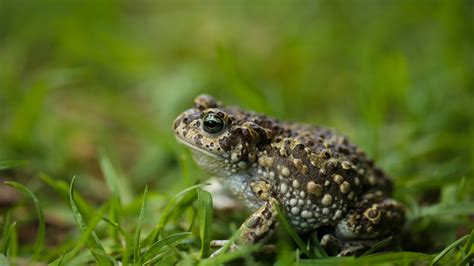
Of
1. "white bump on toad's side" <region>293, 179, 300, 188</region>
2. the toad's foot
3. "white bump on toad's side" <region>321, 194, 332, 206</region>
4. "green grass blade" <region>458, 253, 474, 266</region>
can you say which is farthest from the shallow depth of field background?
"white bump on toad's side" <region>321, 194, 332, 206</region>

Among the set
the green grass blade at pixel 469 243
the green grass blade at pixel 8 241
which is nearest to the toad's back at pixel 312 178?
the green grass blade at pixel 469 243

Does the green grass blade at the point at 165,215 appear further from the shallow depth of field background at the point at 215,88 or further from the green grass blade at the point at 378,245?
the green grass blade at the point at 378,245

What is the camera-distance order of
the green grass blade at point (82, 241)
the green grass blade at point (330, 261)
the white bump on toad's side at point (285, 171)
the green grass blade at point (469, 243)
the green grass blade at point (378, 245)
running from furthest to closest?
the white bump on toad's side at point (285, 171) < the green grass blade at point (378, 245) < the green grass blade at point (469, 243) < the green grass blade at point (82, 241) < the green grass blade at point (330, 261)

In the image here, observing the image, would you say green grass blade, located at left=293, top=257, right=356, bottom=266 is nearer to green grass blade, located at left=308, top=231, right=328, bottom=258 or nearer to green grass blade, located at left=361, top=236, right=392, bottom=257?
green grass blade, located at left=308, top=231, right=328, bottom=258

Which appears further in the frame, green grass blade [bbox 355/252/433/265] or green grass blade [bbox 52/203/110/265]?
green grass blade [bbox 52/203/110/265]

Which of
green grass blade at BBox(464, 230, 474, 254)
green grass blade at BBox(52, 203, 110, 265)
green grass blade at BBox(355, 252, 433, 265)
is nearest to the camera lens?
green grass blade at BBox(355, 252, 433, 265)

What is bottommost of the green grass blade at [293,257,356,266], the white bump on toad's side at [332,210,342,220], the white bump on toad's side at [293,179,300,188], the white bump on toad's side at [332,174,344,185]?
the green grass blade at [293,257,356,266]
